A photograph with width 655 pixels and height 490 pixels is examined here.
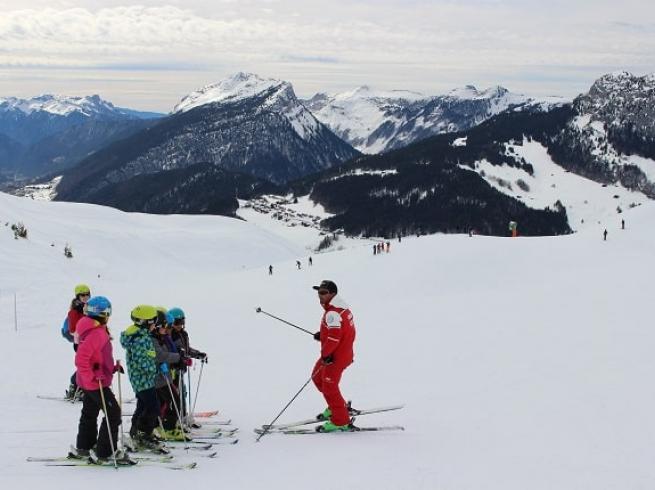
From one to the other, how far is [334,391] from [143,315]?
11.2 ft

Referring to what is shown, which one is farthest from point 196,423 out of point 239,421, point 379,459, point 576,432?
point 576,432

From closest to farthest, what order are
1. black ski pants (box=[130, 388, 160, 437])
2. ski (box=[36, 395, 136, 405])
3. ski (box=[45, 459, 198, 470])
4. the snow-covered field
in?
ski (box=[45, 459, 198, 470]) < the snow-covered field < black ski pants (box=[130, 388, 160, 437]) < ski (box=[36, 395, 136, 405])

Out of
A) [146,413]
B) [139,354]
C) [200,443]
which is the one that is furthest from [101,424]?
[200,443]

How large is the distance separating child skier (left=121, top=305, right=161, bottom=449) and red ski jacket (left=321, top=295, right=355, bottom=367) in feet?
8.85

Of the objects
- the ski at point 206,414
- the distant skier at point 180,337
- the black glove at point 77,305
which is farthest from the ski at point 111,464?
the black glove at point 77,305

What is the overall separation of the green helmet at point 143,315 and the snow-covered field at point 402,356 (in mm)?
1995

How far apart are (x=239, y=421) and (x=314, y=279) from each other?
28714mm

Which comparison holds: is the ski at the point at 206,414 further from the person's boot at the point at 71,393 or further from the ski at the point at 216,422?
the person's boot at the point at 71,393

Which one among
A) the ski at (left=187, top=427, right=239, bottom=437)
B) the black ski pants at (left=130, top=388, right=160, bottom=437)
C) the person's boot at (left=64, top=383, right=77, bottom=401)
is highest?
the black ski pants at (left=130, top=388, right=160, bottom=437)

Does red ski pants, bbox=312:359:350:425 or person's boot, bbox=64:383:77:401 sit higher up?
red ski pants, bbox=312:359:350:425

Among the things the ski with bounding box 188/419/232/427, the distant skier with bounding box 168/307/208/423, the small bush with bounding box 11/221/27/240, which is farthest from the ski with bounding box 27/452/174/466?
the small bush with bounding box 11/221/27/240

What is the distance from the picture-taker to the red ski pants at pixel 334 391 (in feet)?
34.3

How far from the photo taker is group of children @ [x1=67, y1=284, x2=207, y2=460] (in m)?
8.46

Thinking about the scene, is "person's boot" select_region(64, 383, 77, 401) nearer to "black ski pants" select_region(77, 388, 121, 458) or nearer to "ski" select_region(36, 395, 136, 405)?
"ski" select_region(36, 395, 136, 405)
